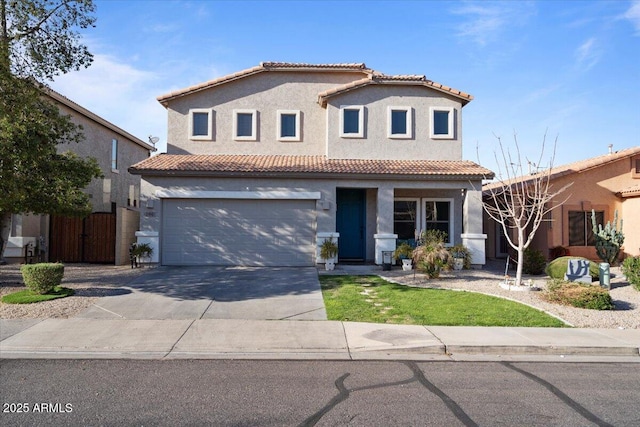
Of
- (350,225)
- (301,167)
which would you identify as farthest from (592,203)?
(301,167)

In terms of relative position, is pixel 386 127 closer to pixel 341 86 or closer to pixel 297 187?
pixel 341 86

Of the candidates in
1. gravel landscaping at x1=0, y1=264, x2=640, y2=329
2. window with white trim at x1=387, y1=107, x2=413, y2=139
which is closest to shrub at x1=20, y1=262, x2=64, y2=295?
gravel landscaping at x1=0, y1=264, x2=640, y2=329

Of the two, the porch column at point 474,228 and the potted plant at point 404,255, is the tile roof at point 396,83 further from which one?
the potted plant at point 404,255

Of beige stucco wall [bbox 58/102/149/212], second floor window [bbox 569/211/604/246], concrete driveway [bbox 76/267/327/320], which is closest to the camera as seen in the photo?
concrete driveway [bbox 76/267/327/320]

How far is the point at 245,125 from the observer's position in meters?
18.4

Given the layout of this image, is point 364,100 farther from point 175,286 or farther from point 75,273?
point 75,273

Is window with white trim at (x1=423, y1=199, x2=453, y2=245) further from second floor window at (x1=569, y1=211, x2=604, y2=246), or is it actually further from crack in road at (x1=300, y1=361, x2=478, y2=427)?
crack in road at (x1=300, y1=361, x2=478, y2=427)

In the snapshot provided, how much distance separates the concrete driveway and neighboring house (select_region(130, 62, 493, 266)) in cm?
179

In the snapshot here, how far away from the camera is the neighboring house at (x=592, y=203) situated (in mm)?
17781

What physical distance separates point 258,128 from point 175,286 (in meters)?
8.25

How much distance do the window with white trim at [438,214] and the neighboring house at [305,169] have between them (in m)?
0.04

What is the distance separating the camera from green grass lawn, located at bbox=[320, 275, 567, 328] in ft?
29.6

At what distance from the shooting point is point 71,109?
62.3 ft

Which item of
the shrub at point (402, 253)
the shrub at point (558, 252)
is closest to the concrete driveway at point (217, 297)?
the shrub at point (402, 253)
